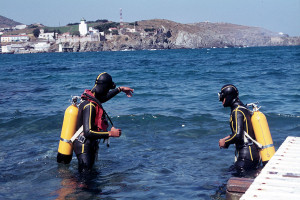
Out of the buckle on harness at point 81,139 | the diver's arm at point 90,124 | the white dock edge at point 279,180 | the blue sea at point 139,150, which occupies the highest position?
the diver's arm at point 90,124

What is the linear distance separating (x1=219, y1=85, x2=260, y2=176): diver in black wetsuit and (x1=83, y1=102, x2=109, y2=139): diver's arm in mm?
2021

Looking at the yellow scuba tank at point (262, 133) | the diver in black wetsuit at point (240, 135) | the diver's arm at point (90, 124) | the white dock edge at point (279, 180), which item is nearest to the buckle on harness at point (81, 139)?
the diver's arm at point (90, 124)

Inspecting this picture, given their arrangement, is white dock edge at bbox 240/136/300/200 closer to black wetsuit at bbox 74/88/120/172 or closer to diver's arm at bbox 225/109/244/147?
diver's arm at bbox 225/109/244/147

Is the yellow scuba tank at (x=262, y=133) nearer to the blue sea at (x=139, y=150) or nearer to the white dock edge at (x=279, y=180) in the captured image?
the white dock edge at (x=279, y=180)

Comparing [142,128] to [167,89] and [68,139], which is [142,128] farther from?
[167,89]

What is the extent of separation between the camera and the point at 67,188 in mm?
7047

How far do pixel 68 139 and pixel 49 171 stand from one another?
1.46 meters

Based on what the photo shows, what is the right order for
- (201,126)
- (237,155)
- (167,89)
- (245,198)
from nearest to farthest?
(245,198) → (237,155) → (201,126) → (167,89)

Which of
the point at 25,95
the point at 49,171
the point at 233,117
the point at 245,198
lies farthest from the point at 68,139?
the point at 25,95

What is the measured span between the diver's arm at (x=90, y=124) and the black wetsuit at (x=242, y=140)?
2109 mm

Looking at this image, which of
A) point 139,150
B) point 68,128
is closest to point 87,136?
point 68,128

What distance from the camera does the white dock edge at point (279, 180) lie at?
13.3ft

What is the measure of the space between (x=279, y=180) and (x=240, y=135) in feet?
6.59

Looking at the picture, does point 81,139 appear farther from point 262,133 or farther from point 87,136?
point 262,133
